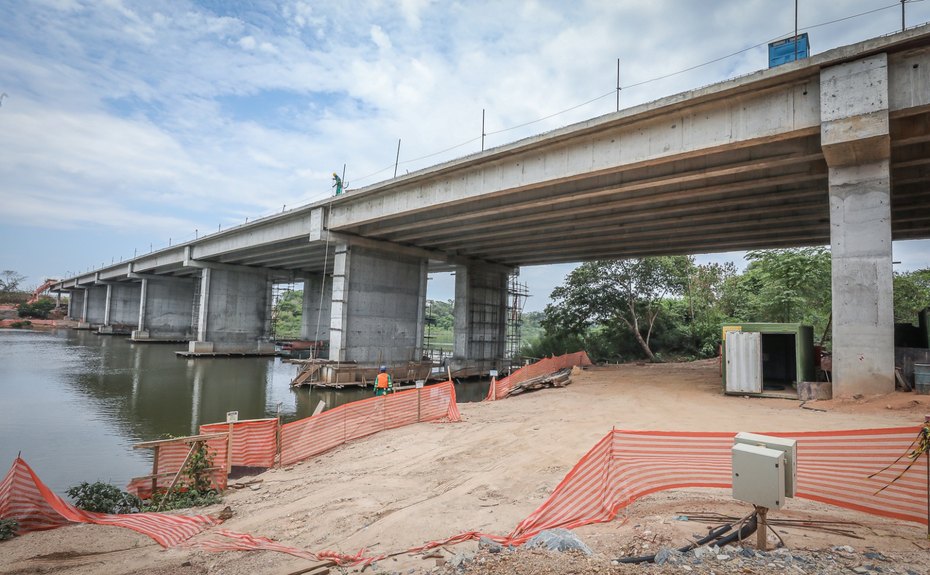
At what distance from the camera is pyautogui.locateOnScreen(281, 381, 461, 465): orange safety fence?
11352mm

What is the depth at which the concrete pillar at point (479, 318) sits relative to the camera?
34094 mm

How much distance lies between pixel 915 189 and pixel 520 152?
47.3 ft

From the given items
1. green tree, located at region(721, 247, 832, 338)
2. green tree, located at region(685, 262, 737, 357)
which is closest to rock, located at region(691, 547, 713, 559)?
green tree, located at region(721, 247, 832, 338)

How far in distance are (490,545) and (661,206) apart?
18236 mm

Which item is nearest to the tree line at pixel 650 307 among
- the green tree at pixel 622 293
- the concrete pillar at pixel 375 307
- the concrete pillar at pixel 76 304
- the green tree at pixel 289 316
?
the green tree at pixel 622 293

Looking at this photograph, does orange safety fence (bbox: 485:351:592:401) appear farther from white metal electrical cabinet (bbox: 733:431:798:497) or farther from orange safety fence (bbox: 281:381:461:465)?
white metal electrical cabinet (bbox: 733:431:798:497)

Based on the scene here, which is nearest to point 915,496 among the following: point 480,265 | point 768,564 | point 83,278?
point 768,564

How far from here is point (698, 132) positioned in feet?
45.6

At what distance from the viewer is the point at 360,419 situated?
12641 millimetres

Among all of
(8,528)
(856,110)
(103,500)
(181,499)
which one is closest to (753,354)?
(856,110)

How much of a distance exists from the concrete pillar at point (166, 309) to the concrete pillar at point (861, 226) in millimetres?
62547

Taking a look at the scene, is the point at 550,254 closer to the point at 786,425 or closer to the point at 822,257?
the point at 822,257

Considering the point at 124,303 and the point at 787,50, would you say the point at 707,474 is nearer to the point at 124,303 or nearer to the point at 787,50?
the point at 787,50

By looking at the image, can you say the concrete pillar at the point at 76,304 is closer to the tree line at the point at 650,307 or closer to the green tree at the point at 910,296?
the tree line at the point at 650,307
